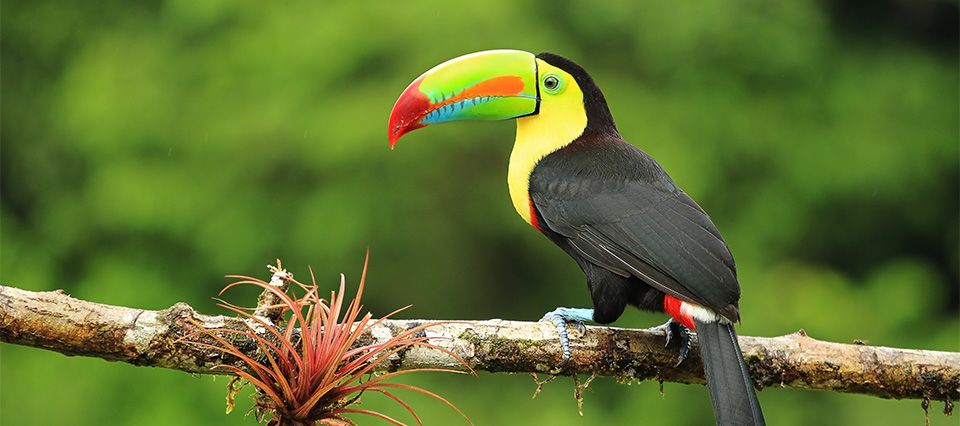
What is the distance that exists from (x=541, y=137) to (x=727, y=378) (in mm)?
1007

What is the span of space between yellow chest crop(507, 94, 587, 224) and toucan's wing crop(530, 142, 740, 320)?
52mm

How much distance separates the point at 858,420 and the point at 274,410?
13.1 ft

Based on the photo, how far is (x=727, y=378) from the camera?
2855mm

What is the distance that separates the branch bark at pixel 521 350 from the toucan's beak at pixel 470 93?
798mm

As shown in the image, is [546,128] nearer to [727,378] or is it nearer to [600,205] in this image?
[600,205]

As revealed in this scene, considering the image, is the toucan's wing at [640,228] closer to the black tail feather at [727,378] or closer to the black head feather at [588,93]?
the black tail feather at [727,378]

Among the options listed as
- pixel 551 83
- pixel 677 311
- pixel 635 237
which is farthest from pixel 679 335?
pixel 551 83

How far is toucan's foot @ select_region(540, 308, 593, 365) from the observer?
292 centimetres

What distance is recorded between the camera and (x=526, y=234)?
19.3 ft

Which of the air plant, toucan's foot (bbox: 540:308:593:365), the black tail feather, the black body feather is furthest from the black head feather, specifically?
the air plant

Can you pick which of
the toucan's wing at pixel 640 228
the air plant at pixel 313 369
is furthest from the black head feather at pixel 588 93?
the air plant at pixel 313 369

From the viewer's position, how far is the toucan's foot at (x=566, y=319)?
115 inches

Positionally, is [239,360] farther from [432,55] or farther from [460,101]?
[432,55]

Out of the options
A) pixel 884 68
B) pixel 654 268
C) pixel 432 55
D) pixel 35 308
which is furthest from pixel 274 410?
pixel 884 68
